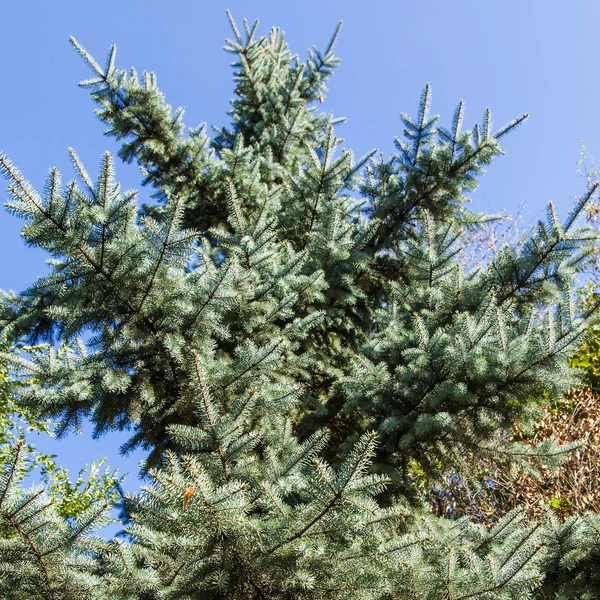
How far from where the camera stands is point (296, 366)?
14.9ft

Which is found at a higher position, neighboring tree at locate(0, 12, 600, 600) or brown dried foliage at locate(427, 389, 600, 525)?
neighboring tree at locate(0, 12, 600, 600)

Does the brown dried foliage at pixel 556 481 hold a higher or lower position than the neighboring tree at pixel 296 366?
lower

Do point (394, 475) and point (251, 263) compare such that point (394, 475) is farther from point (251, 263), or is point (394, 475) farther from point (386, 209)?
point (386, 209)

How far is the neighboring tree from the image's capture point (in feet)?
8.00

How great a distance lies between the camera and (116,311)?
11.6 ft

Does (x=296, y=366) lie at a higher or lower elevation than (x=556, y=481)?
higher

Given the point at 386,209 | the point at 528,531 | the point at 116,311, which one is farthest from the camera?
the point at 386,209

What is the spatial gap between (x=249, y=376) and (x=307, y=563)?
1.29m

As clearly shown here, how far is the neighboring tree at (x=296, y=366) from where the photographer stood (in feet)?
8.00

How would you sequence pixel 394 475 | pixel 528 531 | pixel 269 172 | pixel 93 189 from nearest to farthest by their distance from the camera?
pixel 528 531
pixel 93 189
pixel 394 475
pixel 269 172

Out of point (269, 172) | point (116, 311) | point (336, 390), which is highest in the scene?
point (269, 172)

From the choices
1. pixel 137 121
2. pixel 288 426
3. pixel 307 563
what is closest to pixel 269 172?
pixel 137 121

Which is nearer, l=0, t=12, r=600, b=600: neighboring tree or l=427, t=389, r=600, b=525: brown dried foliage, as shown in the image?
l=0, t=12, r=600, b=600: neighboring tree

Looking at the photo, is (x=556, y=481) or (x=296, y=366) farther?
(x=556, y=481)
